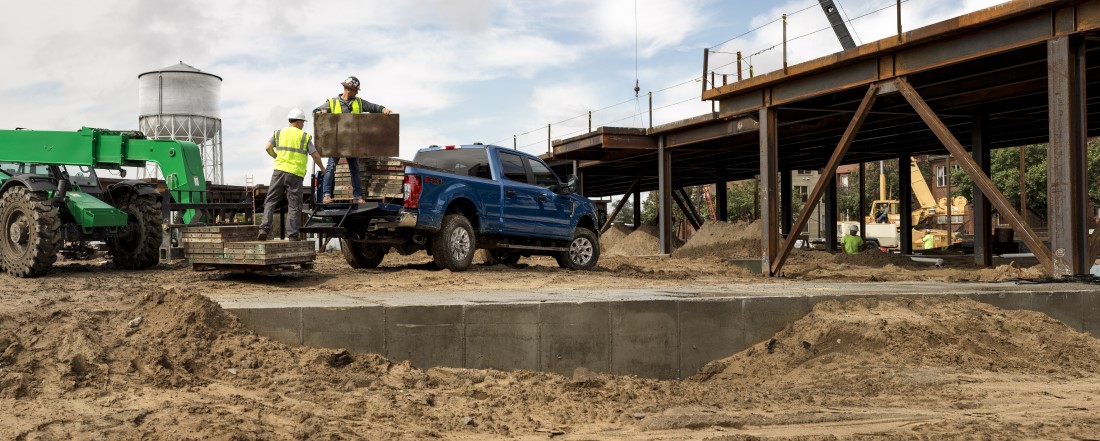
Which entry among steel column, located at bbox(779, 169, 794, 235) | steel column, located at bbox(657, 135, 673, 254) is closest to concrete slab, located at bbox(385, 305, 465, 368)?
steel column, located at bbox(657, 135, 673, 254)

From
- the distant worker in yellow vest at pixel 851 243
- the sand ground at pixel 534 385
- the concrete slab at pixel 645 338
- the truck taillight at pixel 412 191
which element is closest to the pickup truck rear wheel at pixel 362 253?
the truck taillight at pixel 412 191

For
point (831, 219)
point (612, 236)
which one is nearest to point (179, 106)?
point (612, 236)

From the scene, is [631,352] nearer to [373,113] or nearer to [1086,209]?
[373,113]

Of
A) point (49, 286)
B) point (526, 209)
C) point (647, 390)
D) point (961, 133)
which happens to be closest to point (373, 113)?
point (526, 209)

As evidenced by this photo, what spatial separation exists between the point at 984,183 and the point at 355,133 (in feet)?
28.3

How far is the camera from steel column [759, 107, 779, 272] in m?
15.5

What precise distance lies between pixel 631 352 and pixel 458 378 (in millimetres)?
1796

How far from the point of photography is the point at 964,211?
4659cm

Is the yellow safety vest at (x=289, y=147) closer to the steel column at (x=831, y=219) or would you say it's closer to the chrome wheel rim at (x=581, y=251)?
the chrome wheel rim at (x=581, y=251)

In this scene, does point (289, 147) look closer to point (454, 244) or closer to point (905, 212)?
point (454, 244)

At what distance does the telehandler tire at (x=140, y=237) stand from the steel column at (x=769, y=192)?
995cm

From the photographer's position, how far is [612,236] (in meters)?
32.8

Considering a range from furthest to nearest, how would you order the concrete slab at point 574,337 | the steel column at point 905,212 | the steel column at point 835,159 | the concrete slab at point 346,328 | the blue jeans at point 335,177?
the steel column at point 905,212
the steel column at point 835,159
the blue jeans at point 335,177
the concrete slab at point 574,337
the concrete slab at point 346,328

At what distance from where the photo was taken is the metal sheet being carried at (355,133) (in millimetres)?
10828
